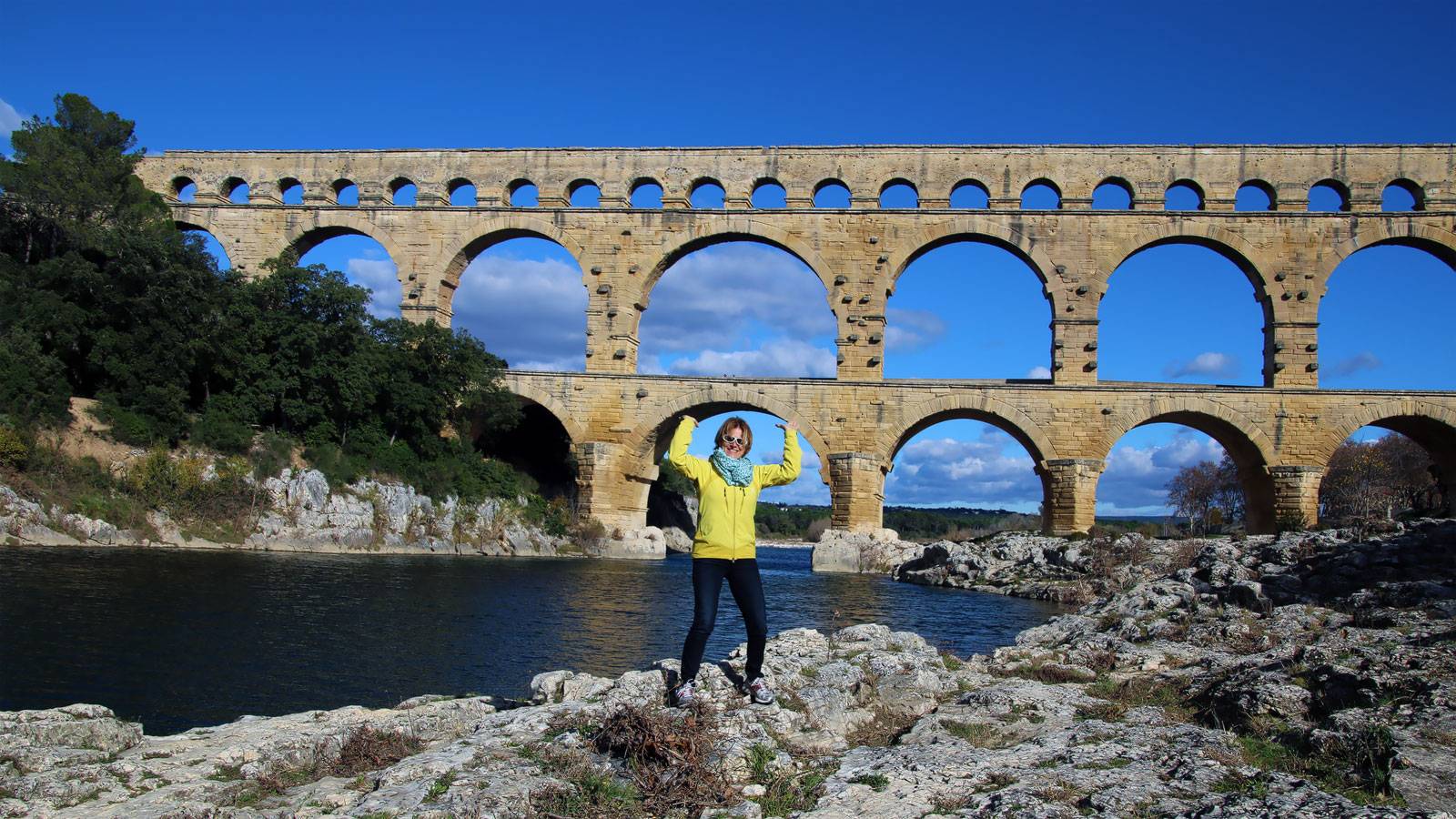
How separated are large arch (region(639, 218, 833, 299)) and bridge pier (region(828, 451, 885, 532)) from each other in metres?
5.41

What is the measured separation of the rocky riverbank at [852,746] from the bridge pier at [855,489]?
20.6 meters

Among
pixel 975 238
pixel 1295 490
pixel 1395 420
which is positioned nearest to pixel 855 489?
pixel 975 238

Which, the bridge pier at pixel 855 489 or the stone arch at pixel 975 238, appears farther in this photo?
the stone arch at pixel 975 238

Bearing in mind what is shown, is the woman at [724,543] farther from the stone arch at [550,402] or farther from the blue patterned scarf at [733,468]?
the stone arch at [550,402]

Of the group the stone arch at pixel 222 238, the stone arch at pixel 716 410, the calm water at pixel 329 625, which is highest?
the stone arch at pixel 222 238

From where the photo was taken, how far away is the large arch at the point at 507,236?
30906mm

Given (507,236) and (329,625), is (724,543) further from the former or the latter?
(507,236)

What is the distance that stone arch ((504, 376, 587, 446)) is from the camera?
2980 centimetres

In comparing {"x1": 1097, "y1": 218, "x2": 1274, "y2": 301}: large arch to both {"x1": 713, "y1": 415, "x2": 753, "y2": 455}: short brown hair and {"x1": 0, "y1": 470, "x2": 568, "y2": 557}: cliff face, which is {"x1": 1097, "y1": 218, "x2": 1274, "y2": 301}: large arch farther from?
{"x1": 713, "y1": 415, "x2": 753, "y2": 455}: short brown hair

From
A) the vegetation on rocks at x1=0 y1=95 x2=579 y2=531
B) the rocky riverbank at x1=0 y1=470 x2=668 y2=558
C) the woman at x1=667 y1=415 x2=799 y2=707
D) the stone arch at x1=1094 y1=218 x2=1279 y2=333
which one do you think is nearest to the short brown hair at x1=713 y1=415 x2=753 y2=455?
the woman at x1=667 y1=415 x2=799 y2=707

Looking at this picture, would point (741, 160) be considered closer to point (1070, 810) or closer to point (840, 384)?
point (840, 384)

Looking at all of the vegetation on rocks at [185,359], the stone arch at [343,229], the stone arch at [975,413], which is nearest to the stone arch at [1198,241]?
the stone arch at [975,413]

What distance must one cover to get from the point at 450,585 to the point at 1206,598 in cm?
1277

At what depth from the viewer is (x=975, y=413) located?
28.9 metres
